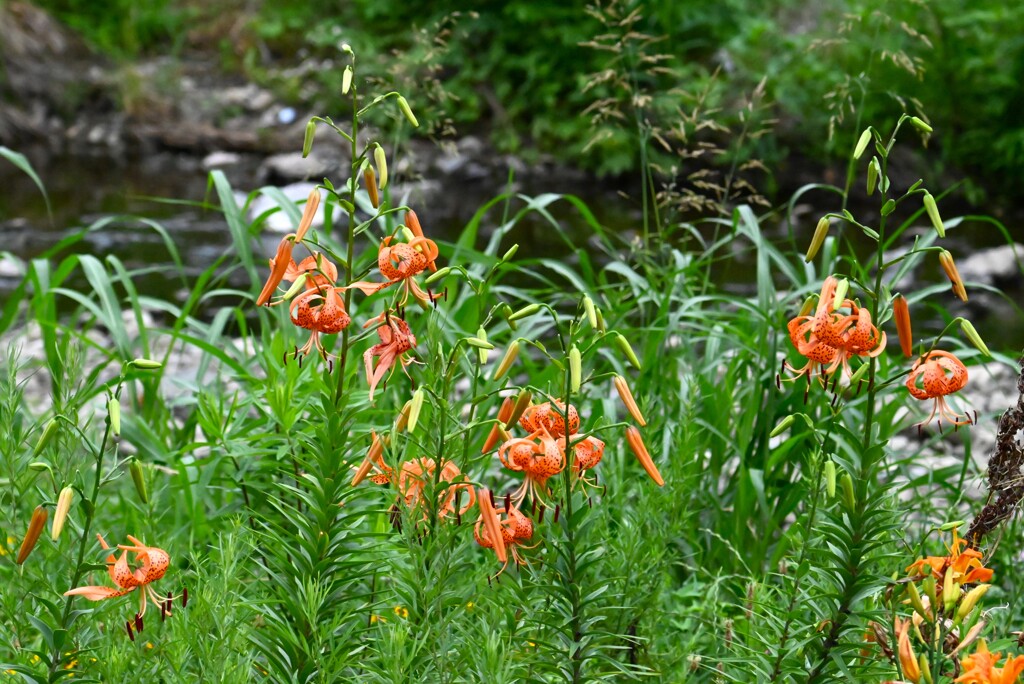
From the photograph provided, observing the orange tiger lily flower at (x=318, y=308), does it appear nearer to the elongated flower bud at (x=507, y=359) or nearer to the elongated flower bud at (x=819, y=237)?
the elongated flower bud at (x=507, y=359)

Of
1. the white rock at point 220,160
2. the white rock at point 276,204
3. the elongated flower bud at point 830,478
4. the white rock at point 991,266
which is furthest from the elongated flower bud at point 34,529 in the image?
the white rock at point 220,160

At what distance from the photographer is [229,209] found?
3.18 m

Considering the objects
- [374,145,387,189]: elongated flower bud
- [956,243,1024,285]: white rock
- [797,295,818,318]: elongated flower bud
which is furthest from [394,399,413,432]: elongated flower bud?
[956,243,1024,285]: white rock

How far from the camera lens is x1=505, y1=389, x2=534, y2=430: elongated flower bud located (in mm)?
1414

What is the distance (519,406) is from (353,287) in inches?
13.9

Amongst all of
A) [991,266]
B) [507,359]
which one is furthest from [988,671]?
[991,266]

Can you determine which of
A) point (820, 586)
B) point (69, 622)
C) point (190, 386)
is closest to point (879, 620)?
point (820, 586)

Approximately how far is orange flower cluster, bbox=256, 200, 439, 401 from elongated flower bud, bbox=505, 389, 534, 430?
0.81ft

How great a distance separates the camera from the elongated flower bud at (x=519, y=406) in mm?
1414

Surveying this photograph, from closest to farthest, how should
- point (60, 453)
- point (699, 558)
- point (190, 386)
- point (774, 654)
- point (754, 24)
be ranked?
point (60, 453), point (774, 654), point (699, 558), point (190, 386), point (754, 24)

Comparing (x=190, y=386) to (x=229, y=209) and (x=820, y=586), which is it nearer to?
(x=229, y=209)

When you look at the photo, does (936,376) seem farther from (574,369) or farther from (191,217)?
(191,217)

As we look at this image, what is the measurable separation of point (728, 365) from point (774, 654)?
1390 millimetres

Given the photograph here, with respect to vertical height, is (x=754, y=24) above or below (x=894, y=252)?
above
